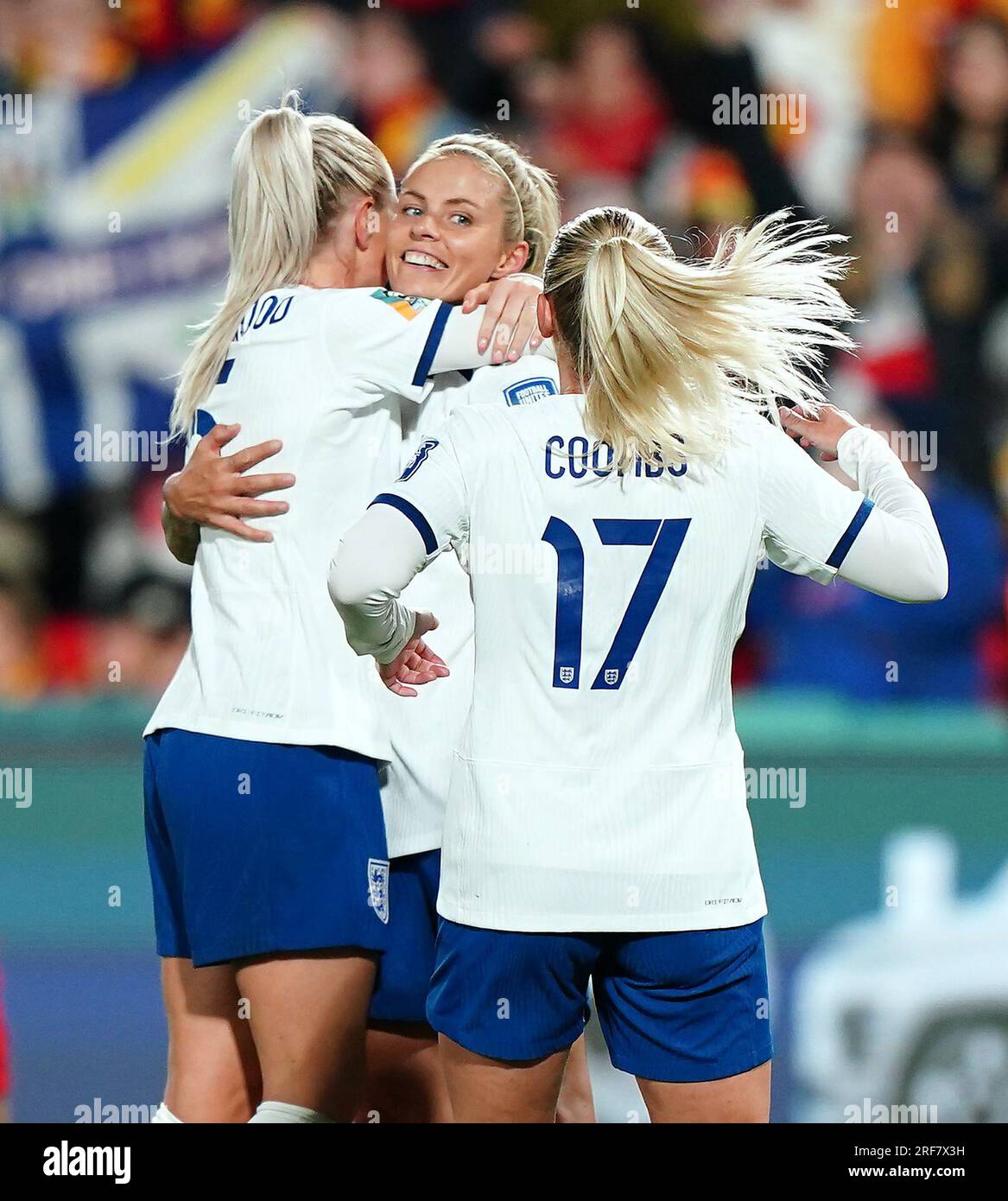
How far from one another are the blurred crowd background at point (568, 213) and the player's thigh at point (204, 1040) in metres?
3.56

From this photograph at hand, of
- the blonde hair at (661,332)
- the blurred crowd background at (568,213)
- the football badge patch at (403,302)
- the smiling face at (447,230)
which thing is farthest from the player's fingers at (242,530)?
the blurred crowd background at (568,213)

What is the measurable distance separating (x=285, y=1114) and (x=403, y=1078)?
439mm

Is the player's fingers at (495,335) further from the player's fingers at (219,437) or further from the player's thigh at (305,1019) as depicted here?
the player's thigh at (305,1019)

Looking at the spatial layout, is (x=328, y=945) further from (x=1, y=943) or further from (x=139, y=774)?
(x=139, y=774)

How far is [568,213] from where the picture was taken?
23.8 feet

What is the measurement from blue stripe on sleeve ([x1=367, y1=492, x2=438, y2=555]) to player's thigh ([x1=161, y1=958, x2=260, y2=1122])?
90cm

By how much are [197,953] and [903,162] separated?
6.21 metres

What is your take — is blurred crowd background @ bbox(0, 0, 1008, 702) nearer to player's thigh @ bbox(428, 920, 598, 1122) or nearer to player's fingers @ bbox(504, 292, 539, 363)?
player's fingers @ bbox(504, 292, 539, 363)

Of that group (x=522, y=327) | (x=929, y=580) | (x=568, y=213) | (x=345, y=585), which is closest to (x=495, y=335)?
(x=522, y=327)

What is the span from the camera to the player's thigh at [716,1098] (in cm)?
198

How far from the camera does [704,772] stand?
1.96 meters

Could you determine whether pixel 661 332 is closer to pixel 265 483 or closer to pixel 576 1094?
pixel 265 483

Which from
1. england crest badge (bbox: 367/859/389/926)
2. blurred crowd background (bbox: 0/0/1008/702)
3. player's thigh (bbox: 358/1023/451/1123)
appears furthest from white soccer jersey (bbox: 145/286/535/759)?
blurred crowd background (bbox: 0/0/1008/702)

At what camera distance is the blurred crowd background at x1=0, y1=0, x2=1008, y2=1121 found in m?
6.68
